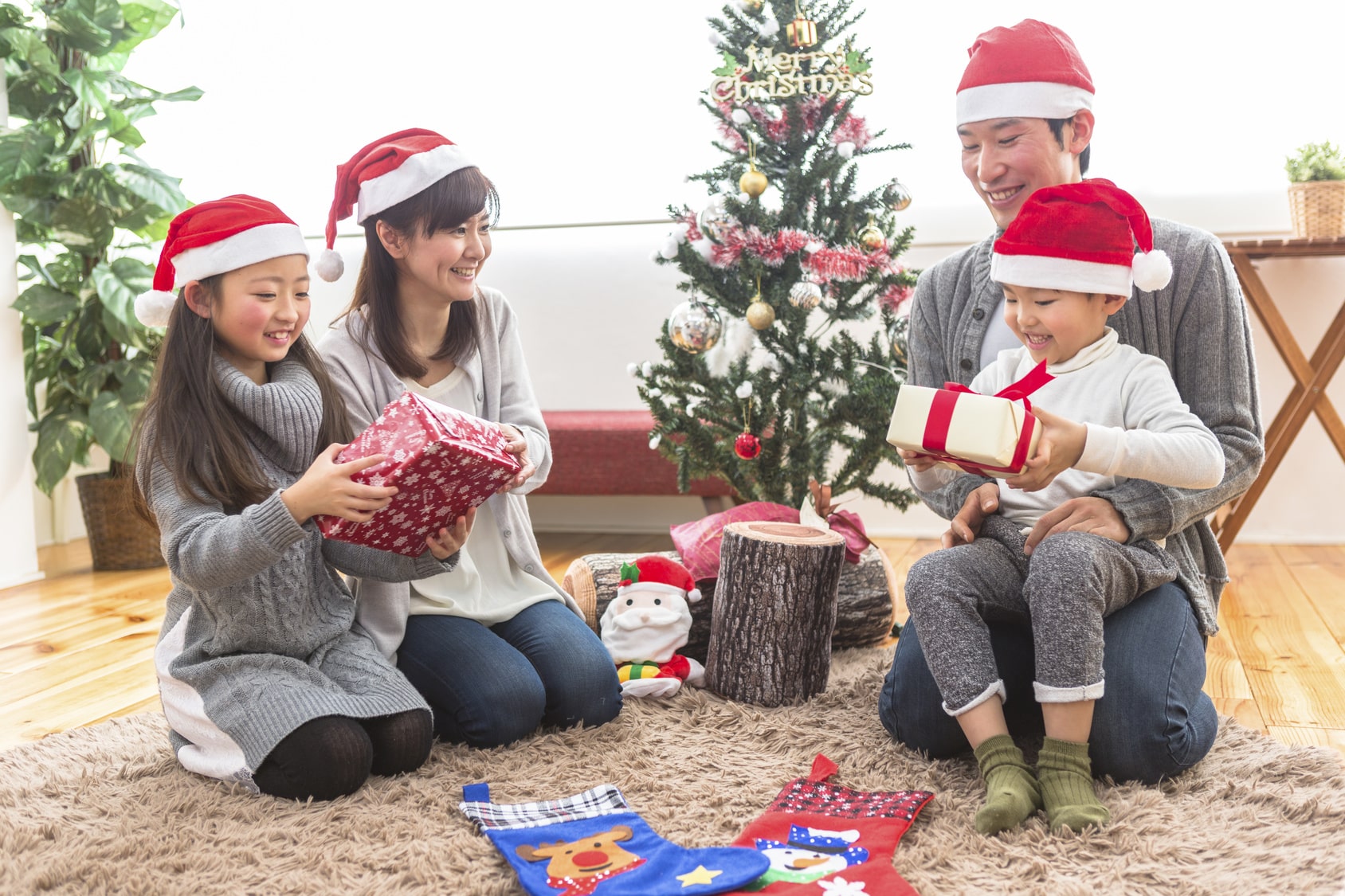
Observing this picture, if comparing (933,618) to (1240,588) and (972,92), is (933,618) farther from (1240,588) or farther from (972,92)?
(1240,588)

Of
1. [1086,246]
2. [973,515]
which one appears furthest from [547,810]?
[1086,246]

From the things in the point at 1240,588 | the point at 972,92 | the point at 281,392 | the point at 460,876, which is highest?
the point at 972,92

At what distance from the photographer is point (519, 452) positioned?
1612 millimetres

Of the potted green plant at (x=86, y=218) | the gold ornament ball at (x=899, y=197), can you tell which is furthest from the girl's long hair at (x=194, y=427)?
the potted green plant at (x=86, y=218)

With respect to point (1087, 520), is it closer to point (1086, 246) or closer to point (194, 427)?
point (1086, 246)

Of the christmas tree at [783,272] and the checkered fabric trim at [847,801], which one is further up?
the christmas tree at [783,272]

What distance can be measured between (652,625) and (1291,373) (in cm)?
201

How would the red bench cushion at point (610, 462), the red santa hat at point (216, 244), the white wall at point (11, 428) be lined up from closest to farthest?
the red santa hat at point (216, 244) < the white wall at point (11, 428) < the red bench cushion at point (610, 462)

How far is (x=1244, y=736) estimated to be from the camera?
5.21ft

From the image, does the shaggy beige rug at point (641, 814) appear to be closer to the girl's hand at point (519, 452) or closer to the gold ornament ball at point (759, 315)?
the girl's hand at point (519, 452)

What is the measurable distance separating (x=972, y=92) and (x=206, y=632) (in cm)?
133

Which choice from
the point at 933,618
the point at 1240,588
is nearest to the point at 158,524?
the point at 933,618

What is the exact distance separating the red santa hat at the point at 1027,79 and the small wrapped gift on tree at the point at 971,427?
445 millimetres

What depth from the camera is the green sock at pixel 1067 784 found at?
4.20 feet
